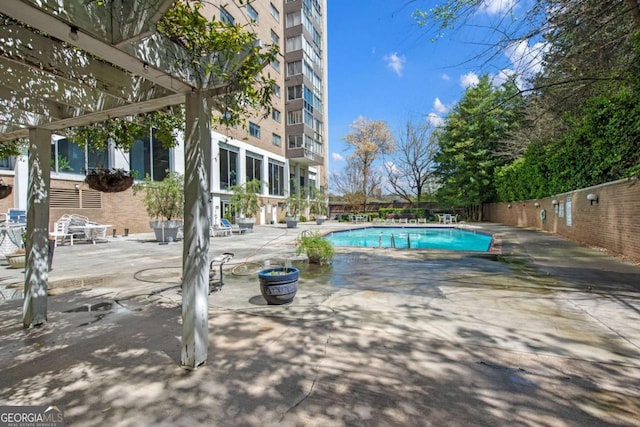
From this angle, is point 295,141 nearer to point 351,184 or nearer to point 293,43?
point 351,184

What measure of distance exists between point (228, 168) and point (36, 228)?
19365 mm

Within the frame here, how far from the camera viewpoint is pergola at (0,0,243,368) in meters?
1.97

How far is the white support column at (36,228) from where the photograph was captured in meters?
3.65

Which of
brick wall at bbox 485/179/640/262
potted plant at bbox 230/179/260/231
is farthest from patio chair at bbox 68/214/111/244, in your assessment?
brick wall at bbox 485/179/640/262

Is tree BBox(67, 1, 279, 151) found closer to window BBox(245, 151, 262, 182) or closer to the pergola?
the pergola

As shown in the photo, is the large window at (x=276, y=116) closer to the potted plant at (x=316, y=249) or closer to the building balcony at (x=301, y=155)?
the building balcony at (x=301, y=155)

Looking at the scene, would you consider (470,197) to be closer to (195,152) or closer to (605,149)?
(605,149)

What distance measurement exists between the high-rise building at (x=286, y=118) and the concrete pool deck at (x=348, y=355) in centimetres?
1903

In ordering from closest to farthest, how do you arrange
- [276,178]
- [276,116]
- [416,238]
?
1. [416,238]
2. [276,116]
3. [276,178]

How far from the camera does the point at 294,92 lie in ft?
96.8

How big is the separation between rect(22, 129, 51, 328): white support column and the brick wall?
34.8 feet

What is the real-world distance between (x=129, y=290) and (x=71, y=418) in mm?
3748

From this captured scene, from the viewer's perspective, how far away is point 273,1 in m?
27.6

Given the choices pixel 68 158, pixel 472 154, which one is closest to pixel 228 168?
pixel 68 158
